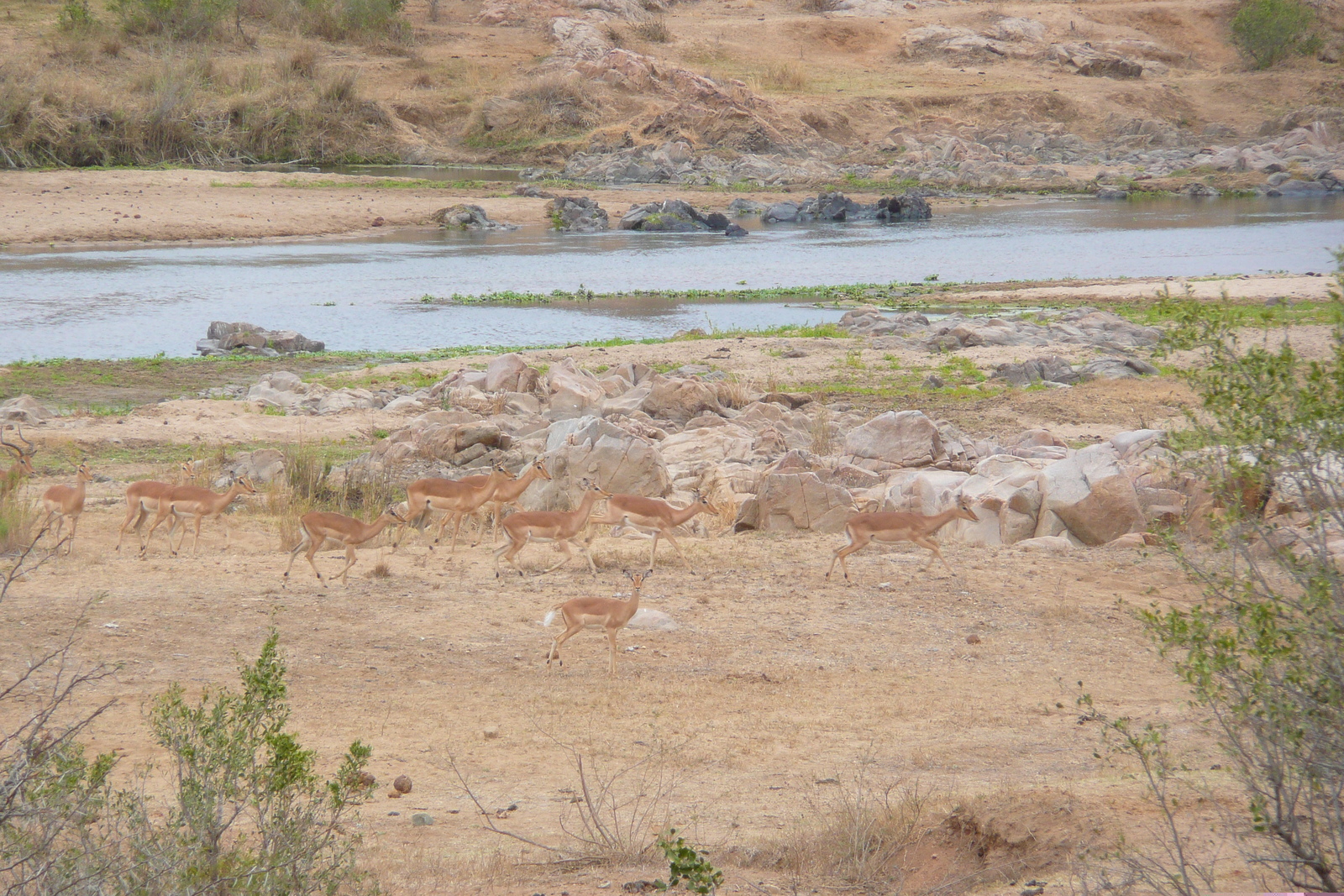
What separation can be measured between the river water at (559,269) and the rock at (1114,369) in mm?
7323

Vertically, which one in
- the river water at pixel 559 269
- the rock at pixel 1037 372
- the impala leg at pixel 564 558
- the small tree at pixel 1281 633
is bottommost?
the river water at pixel 559 269

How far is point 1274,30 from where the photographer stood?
64.6m

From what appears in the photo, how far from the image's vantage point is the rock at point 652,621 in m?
8.58

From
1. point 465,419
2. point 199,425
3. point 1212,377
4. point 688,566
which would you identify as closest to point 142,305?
point 199,425

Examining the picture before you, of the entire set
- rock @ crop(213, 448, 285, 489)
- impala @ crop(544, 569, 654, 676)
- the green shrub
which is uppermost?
the green shrub

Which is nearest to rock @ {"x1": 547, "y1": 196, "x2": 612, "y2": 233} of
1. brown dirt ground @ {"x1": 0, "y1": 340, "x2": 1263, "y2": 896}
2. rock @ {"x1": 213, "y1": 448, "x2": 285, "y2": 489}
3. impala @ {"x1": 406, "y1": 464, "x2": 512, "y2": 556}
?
rock @ {"x1": 213, "y1": 448, "x2": 285, "y2": 489}

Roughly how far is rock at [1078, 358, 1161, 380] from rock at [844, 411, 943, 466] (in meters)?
5.53

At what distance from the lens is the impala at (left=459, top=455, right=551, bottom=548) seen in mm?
10680

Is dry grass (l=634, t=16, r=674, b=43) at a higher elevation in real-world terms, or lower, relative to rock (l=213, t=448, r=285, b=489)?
higher

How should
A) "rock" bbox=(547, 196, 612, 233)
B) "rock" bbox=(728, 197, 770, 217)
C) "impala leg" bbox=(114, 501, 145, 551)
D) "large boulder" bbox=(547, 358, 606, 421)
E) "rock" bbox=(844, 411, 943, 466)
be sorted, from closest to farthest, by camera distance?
"impala leg" bbox=(114, 501, 145, 551) → "rock" bbox=(844, 411, 943, 466) → "large boulder" bbox=(547, 358, 606, 421) → "rock" bbox=(547, 196, 612, 233) → "rock" bbox=(728, 197, 770, 217)

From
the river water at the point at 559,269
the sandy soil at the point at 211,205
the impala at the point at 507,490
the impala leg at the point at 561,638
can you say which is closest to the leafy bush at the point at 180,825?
the impala leg at the point at 561,638

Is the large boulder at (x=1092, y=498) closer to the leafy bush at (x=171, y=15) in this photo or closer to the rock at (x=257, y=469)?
the rock at (x=257, y=469)

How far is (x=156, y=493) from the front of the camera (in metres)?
10.0

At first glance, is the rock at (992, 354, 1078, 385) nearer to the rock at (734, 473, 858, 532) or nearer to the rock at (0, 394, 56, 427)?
the rock at (734, 473, 858, 532)
